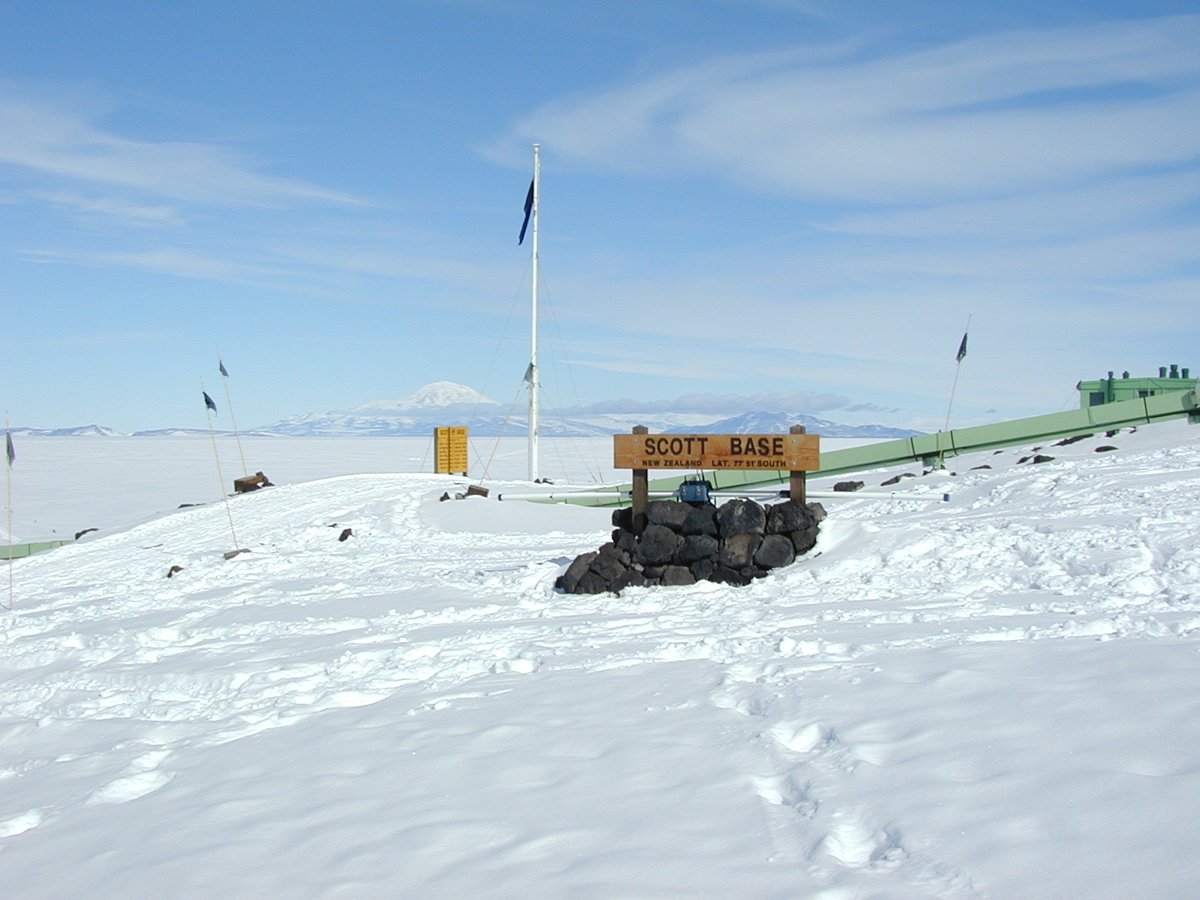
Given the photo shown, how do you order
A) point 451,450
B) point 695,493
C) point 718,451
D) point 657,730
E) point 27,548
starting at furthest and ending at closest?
point 451,450 → point 27,548 → point 718,451 → point 695,493 → point 657,730

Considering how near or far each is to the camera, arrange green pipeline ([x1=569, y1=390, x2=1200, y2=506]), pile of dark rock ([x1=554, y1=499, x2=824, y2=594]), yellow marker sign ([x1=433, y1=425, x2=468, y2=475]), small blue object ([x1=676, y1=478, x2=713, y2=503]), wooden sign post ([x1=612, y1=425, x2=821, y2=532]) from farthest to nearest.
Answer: yellow marker sign ([x1=433, y1=425, x2=468, y2=475]) → green pipeline ([x1=569, y1=390, x2=1200, y2=506]) → wooden sign post ([x1=612, y1=425, x2=821, y2=532]) → small blue object ([x1=676, y1=478, x2=713, y2=503]) → pile of dark rock ([x1=554, y1=499, x2=824, y2=594])

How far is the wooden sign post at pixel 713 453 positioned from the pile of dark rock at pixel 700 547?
37 centimetres

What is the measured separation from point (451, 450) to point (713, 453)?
54.1ft

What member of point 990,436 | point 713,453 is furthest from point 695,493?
point 990,436

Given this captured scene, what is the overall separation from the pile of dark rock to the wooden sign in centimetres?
66

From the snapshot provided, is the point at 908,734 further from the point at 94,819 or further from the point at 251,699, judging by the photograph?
the point at 251,699

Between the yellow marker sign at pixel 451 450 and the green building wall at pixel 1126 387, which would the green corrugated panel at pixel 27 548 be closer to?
the yellow marker sign at pixel 451 450

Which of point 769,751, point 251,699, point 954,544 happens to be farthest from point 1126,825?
point 954,544

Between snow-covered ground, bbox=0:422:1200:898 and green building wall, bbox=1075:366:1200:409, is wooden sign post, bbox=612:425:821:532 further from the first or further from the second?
green building wall, bbox=1075:366:1200:409

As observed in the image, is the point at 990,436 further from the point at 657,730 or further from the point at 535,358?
the point at 657,730

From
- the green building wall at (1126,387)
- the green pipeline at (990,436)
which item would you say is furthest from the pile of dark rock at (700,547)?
the green building wall at (1126,387)

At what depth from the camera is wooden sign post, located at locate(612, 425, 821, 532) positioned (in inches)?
484

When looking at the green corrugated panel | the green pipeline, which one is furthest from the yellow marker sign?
the green corrugated panel

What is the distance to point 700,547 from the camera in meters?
11.7
